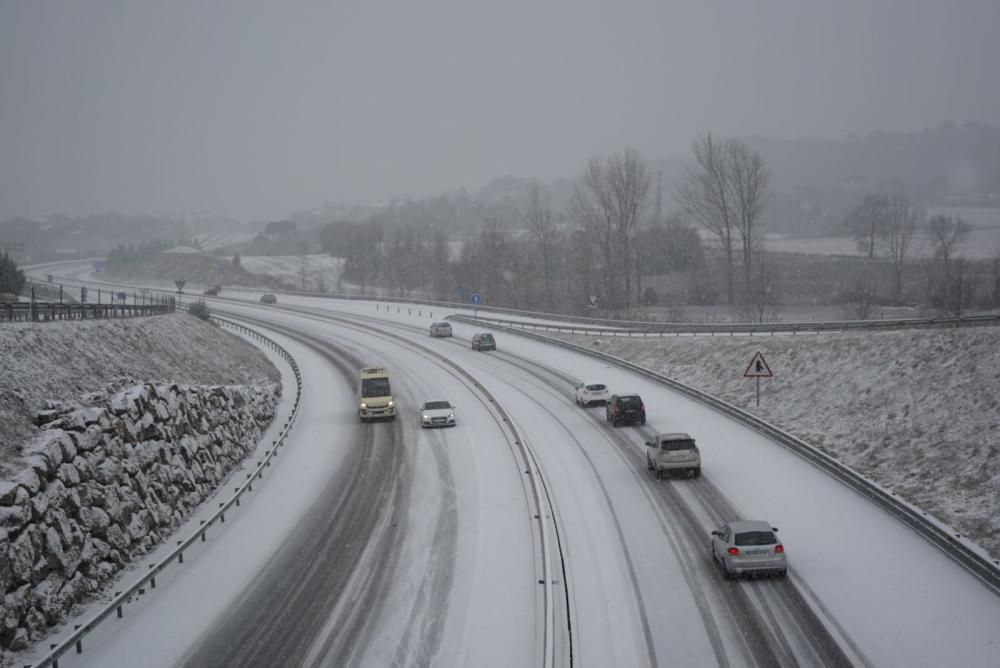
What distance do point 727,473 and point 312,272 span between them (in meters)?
161

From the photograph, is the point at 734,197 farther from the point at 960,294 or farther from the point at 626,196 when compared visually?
the point at 960,294

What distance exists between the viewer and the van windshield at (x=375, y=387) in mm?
41219

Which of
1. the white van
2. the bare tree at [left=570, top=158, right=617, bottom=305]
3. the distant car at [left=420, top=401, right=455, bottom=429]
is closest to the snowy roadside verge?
the white van

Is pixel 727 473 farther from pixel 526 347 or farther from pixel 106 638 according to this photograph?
pixel 526 347

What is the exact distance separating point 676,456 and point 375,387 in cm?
1813

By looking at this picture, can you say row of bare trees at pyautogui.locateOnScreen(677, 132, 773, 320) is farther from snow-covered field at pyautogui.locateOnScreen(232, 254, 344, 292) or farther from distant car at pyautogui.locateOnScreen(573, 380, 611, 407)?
snow-covered field at pyautogui.locateOnScreen(232, 254, 344, 292)

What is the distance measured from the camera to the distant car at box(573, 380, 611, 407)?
139 ft

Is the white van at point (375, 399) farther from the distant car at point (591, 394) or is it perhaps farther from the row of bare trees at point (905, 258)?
the row of bare trees at point (905, 258)

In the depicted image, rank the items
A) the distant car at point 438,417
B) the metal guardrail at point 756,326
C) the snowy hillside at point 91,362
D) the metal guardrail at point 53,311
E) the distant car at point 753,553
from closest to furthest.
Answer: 1. the distant car at point 753,553
2. the snowy hillside at point 91,362
3. the metal guardrail at point 53,311
4. the distant car at point 438,417
5. the metal guardrail at point 756,326

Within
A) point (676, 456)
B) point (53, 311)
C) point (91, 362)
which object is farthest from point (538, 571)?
point (53, 311)

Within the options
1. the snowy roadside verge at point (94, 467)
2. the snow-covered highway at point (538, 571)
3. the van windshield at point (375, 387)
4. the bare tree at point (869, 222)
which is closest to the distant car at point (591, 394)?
the snow-covered highway at point (538, 571)

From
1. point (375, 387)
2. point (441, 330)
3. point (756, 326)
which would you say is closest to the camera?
point (375, 387)

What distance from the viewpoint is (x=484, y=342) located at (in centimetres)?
6238

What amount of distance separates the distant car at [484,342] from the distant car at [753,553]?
42481 millimetres
